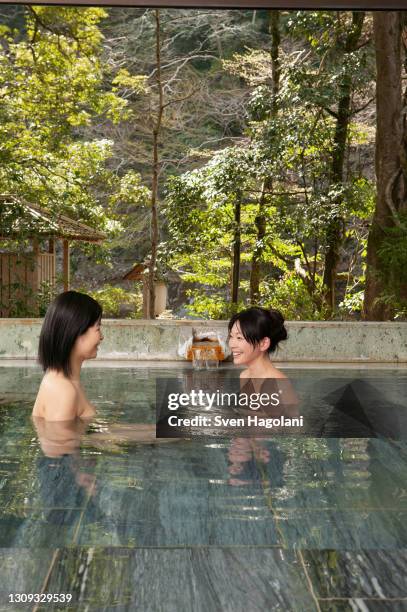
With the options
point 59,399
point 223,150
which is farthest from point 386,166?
point 59,399

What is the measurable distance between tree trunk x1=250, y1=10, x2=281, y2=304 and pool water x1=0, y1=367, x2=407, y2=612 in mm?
9408

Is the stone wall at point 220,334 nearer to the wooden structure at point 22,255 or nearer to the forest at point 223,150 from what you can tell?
the forest at point 223,150

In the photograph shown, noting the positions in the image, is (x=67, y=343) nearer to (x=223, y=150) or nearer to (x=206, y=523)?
(x=206, y=523)

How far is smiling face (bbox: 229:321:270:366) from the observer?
413cm

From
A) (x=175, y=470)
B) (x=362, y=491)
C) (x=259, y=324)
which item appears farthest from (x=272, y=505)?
(x=259, y=324)

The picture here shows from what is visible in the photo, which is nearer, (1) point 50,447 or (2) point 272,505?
(2) point 272,505

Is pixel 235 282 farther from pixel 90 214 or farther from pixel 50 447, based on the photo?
pixel 50 447

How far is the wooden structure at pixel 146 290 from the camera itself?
631 inches

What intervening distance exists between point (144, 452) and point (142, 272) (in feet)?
39.8

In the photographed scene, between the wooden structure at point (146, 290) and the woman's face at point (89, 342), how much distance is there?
472 inches

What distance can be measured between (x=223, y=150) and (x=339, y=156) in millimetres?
1990

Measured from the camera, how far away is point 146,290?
16.1 metres

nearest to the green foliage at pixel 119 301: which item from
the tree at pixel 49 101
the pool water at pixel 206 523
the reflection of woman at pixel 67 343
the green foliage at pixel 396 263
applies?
the tree at pixel 49 101

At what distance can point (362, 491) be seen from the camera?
335 centimetres
